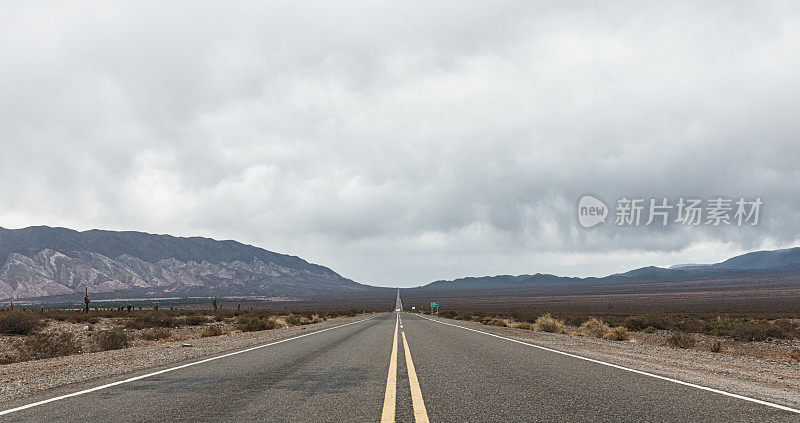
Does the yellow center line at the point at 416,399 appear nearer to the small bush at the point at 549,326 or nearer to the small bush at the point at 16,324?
the small bush at the point at 549,326

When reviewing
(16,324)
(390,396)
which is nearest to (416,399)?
(390,396)

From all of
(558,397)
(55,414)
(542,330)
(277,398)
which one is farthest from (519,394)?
(542,330)

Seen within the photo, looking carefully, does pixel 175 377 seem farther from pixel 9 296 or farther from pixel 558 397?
pixel 9 296

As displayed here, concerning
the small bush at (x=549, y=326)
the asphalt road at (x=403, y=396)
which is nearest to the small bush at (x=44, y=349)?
the asphalt road at (x=403, y=396)

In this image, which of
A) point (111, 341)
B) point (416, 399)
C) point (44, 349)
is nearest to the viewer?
point (416, 399)

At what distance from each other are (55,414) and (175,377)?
2.89 metres

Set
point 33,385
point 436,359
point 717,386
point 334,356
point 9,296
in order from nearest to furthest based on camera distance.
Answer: point 717,386 < point 33,385 < point 436,359 < point 334,356 < point 9,296

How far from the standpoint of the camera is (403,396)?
6320mm

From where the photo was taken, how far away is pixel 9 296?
188 meters

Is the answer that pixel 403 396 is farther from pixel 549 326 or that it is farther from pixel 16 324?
pixel 16 324

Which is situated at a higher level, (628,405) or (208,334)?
(628,405)

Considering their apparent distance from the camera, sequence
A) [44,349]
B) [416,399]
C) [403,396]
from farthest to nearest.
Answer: [44,349], [403,396], [416,399]

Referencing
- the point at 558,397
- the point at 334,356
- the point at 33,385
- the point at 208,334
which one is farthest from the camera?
the point at 208,334

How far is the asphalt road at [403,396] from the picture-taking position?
17.5 ft
